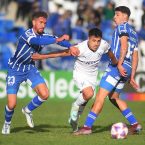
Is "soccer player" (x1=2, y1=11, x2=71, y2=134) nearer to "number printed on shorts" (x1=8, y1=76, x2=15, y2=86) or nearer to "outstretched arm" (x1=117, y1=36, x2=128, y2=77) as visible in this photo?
"number printed on shorts" (x1=8, y1=76, x2=15, y2=86)

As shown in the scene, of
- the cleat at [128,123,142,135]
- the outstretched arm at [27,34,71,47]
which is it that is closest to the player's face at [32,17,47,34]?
the outstretched arm at [27,34,71,47]

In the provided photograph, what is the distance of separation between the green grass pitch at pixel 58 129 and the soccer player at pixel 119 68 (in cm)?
38

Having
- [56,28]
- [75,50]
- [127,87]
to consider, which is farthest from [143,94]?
Result: [75,50]

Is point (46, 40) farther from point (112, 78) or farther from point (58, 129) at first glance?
point (58, 129)

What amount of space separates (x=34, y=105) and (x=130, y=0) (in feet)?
41.0

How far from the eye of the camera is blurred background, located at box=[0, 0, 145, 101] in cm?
1960

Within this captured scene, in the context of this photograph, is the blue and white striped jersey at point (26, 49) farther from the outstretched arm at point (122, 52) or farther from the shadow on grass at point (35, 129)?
the shadow on grass at point (35, 129)

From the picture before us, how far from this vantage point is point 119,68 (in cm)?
1133

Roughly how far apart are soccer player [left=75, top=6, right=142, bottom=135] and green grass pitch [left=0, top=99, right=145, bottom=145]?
38 centimetres

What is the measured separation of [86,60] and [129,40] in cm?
84

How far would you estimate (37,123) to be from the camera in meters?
13.6

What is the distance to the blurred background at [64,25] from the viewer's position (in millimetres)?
19605

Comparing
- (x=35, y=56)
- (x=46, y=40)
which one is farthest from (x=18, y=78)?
(x=46, y=40)

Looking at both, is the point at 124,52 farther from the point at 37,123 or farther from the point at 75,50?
the point at 37,123
